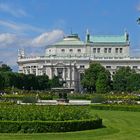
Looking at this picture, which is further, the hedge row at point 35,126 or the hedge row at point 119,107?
the hedge row at point 119,107

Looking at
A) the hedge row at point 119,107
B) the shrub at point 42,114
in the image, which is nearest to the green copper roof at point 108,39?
the hedge row at point 119,107

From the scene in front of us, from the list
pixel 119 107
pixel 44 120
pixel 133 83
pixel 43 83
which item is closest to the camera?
pixel 44 120

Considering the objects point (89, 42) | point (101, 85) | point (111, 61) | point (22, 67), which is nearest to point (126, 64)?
point (111, 61)

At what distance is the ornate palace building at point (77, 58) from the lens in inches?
5482

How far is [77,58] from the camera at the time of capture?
142 metres

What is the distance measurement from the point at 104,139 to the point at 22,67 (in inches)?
5263

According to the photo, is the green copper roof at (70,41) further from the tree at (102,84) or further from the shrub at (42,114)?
the shrub at (42,114)

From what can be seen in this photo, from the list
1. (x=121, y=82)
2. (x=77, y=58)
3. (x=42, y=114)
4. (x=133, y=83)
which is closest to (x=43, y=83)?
(x=121, y=82)

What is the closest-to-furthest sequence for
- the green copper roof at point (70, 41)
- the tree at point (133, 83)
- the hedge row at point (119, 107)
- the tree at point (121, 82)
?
the hedge row at point (119, 107), the tree at point (133, 83), the tree at point (121, 82), the green copper roof at point (70, 41)

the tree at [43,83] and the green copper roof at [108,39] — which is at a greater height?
the green copper roof at [108,39]

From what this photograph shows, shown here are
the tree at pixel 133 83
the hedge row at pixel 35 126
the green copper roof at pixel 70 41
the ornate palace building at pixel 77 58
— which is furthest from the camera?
the green copper roof at pixel 70 41

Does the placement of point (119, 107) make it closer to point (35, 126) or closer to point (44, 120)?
point (44, 120)

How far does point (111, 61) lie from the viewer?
14025cm

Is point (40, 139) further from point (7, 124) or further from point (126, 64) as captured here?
point (126, 64)
